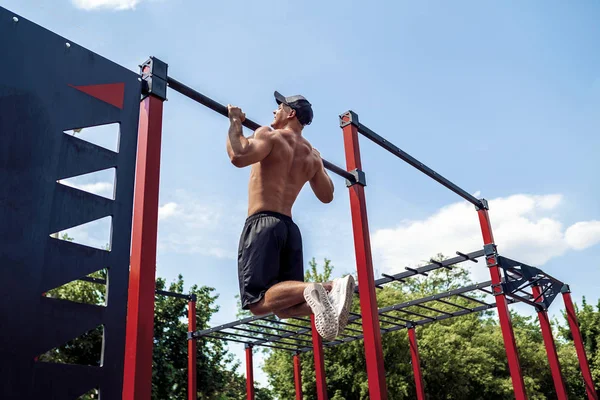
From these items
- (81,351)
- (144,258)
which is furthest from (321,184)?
(81,351)

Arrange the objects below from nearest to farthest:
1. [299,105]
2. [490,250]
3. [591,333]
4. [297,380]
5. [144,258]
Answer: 1. [144,258]
2. [299,105]
3. [490,250]
4. [297,380]
5. [591,333]

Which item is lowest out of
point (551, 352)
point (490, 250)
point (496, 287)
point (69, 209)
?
point (69, 209)

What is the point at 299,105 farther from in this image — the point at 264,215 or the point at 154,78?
the point at 154,78

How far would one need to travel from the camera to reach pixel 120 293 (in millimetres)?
2975

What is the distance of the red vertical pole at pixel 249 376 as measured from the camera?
11922mm

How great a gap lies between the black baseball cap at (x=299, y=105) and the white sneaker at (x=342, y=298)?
4.95ft

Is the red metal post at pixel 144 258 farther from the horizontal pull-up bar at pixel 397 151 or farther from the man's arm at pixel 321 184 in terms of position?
the horizontal pull-up bar at pixel 397 151

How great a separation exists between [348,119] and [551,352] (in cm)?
627

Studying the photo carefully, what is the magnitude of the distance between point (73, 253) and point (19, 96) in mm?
841

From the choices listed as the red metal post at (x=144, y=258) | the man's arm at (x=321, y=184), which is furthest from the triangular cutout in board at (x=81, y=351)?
the red metal post at (x=144, y=258)

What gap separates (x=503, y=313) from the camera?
26.7 ft

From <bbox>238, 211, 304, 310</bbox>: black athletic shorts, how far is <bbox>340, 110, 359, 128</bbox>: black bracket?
1.98 metres

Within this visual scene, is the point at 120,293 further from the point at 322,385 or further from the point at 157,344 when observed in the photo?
the point at 157,344

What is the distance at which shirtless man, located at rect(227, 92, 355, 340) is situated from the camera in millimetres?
3371
